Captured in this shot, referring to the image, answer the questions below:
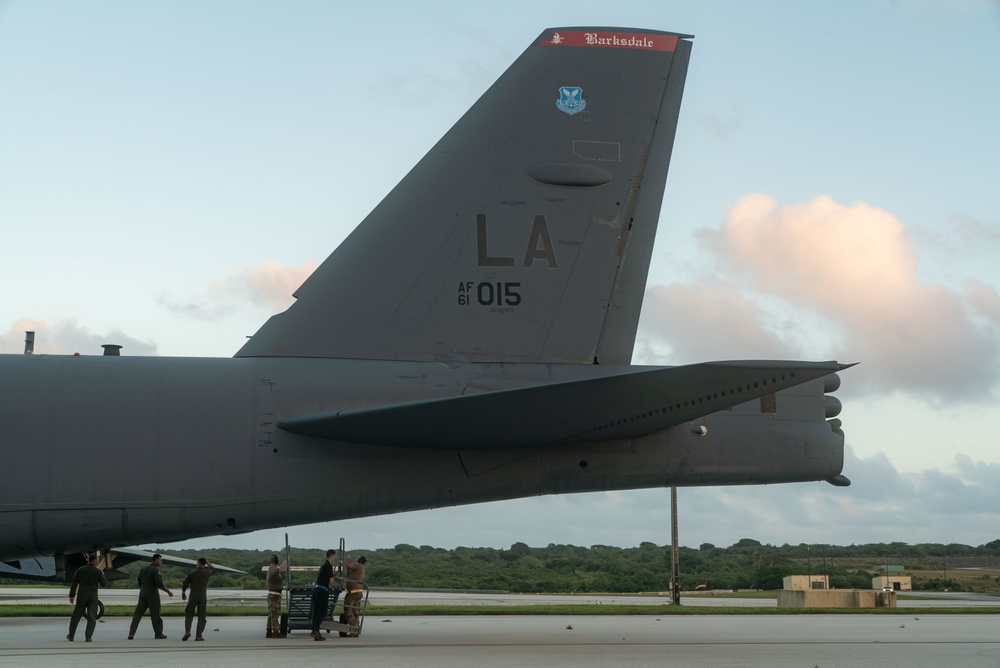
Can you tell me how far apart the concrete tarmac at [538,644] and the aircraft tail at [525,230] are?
9.98ft

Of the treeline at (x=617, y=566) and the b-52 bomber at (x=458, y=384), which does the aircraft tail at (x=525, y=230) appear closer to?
the b-52 bomber at (x=458, y=384)

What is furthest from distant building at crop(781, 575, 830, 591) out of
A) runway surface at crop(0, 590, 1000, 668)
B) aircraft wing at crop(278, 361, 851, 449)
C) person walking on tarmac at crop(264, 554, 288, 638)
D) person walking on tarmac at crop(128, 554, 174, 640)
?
aircraft wing at crop(278, 361, 851, 449)

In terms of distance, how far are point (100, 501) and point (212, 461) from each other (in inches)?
43.6

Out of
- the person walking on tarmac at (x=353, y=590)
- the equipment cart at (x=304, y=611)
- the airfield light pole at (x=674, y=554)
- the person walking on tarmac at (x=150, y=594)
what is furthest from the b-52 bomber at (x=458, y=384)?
the airfield light pole at (x=674, y=554)

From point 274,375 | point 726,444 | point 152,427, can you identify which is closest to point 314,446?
point 274,375

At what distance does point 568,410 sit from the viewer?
8.95m

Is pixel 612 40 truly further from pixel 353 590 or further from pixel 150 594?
pixel 150 594

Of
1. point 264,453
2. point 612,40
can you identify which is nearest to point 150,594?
point 264,453

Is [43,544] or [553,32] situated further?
[553,32]

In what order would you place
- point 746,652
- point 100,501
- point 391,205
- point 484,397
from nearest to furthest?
1. point 484,397
2. point 100,501
3. point 391,205
4. point 746,652

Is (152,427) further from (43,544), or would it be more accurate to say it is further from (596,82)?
(596,82)

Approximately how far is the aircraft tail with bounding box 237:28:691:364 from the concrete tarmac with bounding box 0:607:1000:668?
9.98 feet

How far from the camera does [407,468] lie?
32.0 feet

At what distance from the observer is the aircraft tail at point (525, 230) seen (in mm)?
10172
